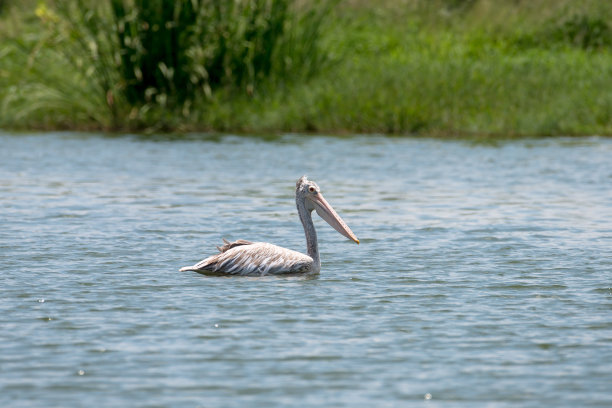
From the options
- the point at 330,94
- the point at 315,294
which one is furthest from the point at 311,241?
→ the point at 330,94

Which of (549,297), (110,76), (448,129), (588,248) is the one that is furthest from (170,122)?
(549,297)

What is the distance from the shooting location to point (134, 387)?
18.7ft

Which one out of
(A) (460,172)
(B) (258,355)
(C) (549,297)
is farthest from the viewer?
(A) (460,172)

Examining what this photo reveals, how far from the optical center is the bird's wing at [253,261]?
8742 mm

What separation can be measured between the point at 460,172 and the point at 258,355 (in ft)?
34.5

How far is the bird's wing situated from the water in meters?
0.13

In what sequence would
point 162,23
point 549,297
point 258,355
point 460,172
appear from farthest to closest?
1. point 162,23
2. point 460,172
3. point 549,297
4. point 258,355

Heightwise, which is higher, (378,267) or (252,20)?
(252,20)

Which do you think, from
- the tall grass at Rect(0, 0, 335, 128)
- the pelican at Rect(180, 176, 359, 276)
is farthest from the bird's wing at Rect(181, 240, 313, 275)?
the tall grass at Rect(0, 0, 335, 128)

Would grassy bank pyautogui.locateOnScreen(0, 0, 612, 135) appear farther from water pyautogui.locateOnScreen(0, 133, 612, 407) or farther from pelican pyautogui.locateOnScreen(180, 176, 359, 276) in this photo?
pelican pyautogui.locateOnScreen(180, 176, 359, 276)

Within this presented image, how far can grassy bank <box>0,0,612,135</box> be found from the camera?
2089 centimetres

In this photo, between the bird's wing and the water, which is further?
the bird's wing

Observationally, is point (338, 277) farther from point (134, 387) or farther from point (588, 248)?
point (134, 387)

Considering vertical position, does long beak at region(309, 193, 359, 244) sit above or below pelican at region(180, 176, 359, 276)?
above
